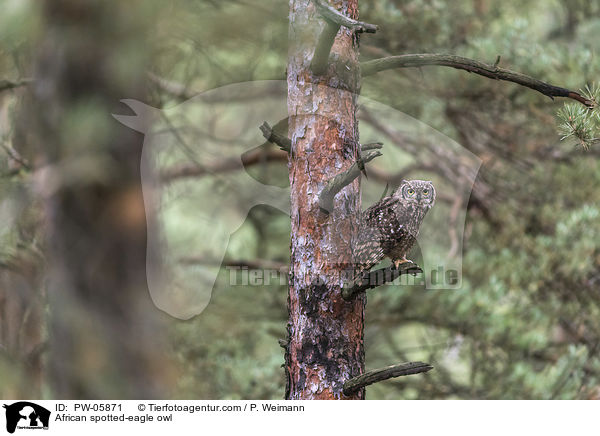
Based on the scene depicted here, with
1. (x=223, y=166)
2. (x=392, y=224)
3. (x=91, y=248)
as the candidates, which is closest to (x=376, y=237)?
(x=392, y=224)

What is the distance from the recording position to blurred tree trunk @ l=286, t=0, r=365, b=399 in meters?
0.94

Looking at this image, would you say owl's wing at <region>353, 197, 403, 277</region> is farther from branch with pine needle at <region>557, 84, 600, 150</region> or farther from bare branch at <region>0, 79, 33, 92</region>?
bare branch at <region>0, 79, 33, 92</region>

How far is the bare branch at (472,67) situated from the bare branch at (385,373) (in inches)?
17.0

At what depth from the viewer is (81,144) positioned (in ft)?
4.04

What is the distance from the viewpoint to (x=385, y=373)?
855 millimetres

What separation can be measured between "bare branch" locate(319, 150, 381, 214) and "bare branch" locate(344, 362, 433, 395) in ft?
0.76

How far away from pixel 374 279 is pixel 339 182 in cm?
14

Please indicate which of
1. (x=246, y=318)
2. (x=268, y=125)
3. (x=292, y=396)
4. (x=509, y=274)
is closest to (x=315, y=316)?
(x=292, y=396)

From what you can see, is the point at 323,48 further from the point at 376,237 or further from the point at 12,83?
the point at 12,83

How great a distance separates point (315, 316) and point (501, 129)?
1.61 metres
